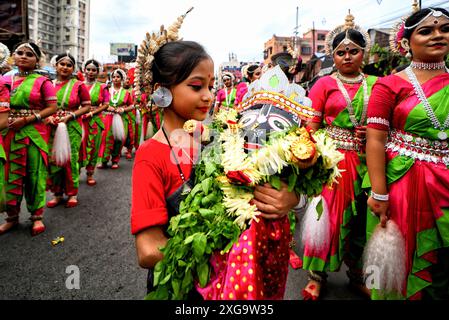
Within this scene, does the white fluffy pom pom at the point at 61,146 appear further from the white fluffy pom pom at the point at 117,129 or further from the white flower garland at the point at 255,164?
the white flower garland at the point at 255,164

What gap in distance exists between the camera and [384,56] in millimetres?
7016

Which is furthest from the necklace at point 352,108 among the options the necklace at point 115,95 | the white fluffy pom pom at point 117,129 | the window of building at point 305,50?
the window of building at point 305,50

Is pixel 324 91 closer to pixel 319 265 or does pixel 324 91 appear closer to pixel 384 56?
pixel 319 265

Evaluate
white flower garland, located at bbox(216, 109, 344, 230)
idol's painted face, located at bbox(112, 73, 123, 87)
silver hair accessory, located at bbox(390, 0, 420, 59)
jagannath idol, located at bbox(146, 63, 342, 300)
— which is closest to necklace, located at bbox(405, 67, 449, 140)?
silver hair accessory, located at bbox(390, 0, 420, 59)

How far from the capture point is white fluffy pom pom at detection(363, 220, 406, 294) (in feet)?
6.92

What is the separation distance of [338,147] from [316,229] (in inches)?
31.2

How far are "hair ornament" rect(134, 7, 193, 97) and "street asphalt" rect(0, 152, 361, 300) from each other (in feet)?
6.48

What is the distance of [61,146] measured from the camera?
457 centimetres

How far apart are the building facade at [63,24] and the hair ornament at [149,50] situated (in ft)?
265

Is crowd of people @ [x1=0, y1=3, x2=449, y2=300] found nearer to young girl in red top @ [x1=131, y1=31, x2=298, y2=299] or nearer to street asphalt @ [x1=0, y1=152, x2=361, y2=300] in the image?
young girl in red top @ [x1=131, y1=31, x2=298, y2=299]

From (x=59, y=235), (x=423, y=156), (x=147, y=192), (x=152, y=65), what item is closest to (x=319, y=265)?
(x=423, y=156)
